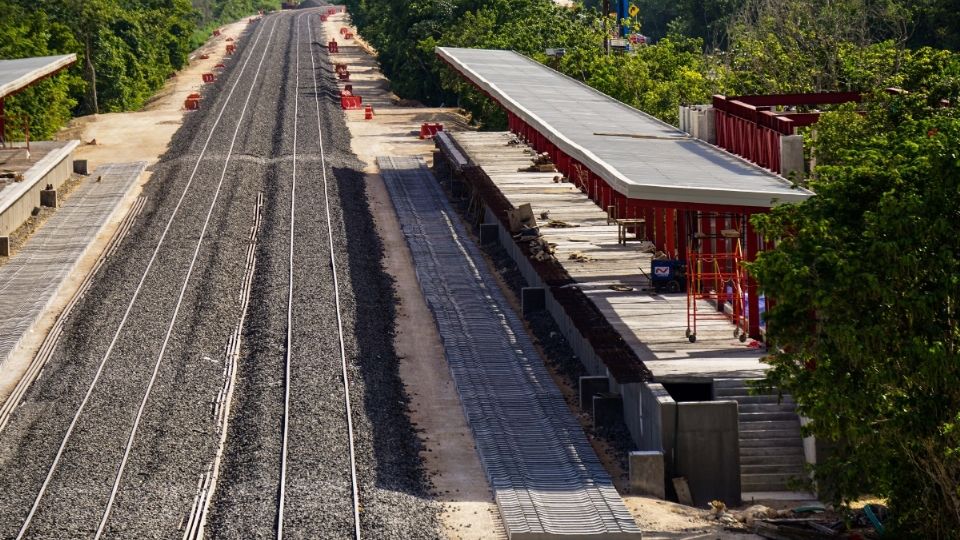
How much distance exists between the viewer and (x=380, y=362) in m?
30.3

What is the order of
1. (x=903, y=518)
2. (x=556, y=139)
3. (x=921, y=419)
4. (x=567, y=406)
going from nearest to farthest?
(x=921, y=419)
(x=903, y=518)
(x=567, y=406)
(x=556, y=139)

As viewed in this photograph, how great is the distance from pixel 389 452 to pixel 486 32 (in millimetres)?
57044

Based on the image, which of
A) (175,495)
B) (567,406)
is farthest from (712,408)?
(175,495)

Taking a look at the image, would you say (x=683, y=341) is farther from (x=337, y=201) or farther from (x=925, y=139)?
(x=337, y=201)

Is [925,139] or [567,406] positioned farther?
[567,406]

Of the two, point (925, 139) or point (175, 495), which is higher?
point (925, 139)

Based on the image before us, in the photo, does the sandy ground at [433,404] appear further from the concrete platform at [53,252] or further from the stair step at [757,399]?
the concrete platform at [53,252]

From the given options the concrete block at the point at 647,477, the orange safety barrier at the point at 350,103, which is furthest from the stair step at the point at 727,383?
the orange safety barrier at the point at 350,103

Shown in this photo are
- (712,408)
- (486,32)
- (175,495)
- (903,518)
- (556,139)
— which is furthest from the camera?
(486,32)

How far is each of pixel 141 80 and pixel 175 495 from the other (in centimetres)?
6772

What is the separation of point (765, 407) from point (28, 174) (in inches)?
1223

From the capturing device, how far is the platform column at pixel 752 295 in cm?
2677

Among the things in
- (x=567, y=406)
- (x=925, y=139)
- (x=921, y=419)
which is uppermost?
(x=925, y=139)

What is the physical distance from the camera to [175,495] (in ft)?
72.1
